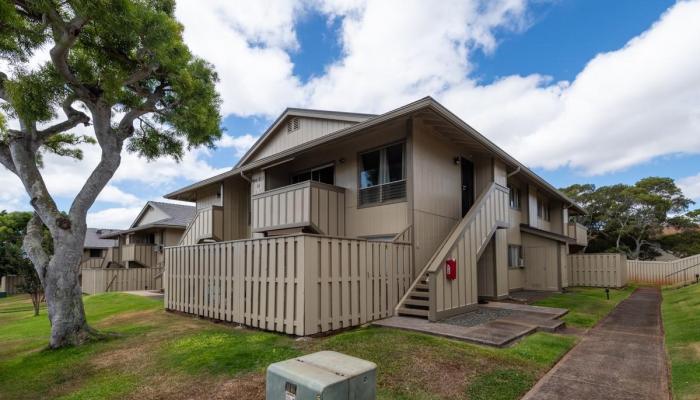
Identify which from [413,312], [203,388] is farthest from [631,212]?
[203,388]

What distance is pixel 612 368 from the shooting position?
550 centimetres

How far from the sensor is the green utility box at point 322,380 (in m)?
2.42

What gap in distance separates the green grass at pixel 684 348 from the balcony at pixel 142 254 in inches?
1052

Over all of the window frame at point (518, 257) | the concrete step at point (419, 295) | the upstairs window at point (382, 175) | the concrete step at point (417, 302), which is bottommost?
the concrete step at point (417, 302)

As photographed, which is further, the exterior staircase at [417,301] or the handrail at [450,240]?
the handrail at [450,240]

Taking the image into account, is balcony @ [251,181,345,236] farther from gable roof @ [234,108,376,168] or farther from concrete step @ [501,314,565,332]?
concrete step @ [501,314,565,332]

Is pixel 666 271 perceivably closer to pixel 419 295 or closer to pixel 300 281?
pixel 419 295

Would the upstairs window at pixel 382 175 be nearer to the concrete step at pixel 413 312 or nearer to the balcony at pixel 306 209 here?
the balcony at pixel 306 209

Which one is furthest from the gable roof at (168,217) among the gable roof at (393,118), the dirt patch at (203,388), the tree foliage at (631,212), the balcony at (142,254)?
the tree foliage at (631,212)

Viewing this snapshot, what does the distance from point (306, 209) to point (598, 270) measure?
16.6 meters

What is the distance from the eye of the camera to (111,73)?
26.8 ft

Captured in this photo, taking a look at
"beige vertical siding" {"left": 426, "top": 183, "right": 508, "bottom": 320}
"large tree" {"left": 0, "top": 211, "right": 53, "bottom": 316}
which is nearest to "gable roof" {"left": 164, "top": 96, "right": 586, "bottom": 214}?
"beige vertical siding" {"left": 426, "top": 183, "right": 508, "bottom": 320}

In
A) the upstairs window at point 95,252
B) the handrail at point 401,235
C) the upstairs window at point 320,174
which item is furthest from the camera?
the upstairs window at point 95,252

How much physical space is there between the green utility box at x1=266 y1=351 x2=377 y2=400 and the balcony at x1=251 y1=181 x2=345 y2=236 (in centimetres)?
815
